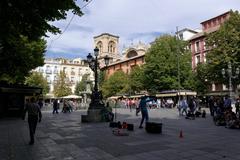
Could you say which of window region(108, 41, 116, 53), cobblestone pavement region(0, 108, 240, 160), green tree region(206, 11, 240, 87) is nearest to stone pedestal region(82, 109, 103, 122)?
cobblestone pavement region(0, 108, 240, 160)

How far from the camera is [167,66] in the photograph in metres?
52.7

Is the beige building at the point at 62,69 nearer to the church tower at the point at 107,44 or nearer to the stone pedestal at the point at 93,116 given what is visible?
the church tower at the point at 107,44

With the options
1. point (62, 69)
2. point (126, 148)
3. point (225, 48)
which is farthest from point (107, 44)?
point (126, 148)

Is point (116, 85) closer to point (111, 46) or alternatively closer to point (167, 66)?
point (167, 66)

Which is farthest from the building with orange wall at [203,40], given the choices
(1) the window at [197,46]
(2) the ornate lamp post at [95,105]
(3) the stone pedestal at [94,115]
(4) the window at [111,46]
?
(4) the window at [111,46]

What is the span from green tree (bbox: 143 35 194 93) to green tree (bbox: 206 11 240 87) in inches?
331

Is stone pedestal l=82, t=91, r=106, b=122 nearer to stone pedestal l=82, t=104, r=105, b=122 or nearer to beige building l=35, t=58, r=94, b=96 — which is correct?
stone pedestal l=82, t=104, r=105, b=122

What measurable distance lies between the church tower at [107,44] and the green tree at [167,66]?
194ft

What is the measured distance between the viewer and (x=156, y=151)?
8.84 meters

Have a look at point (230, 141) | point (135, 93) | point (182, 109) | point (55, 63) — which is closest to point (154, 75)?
point (135, 93)

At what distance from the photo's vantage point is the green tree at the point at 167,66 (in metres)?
52.5

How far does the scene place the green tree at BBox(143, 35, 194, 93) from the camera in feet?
172

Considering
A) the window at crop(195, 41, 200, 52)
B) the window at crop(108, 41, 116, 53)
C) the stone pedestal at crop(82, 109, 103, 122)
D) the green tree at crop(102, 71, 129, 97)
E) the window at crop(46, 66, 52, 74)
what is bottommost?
the stone pedestal at crop(82, 109, 103, 122)

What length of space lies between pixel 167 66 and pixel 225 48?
40.9 ft
